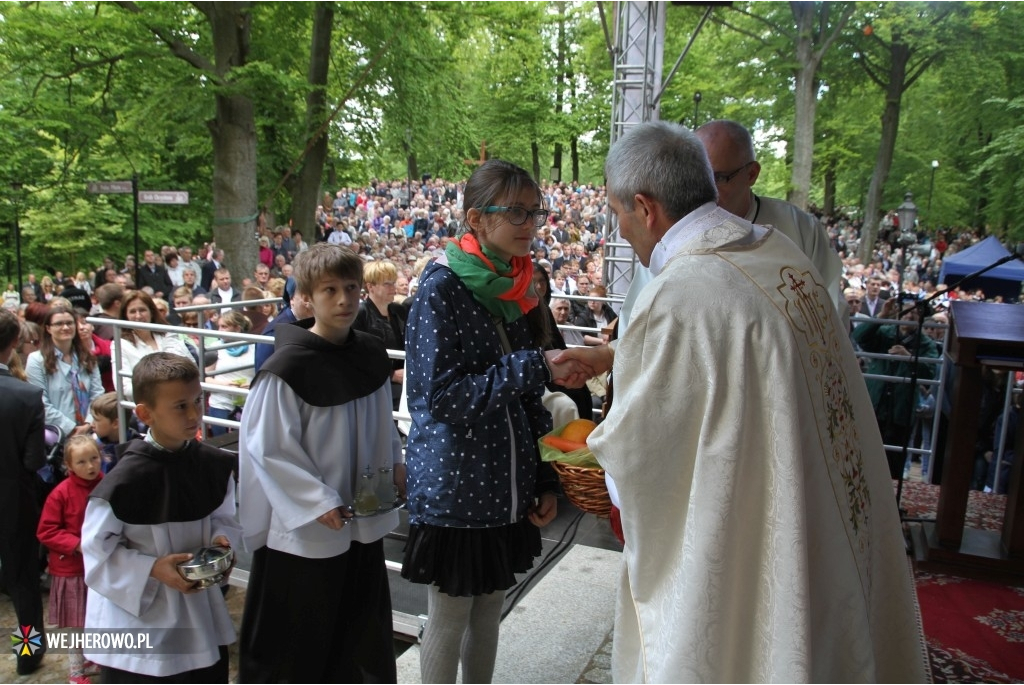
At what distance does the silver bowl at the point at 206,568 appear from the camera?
7.69ft

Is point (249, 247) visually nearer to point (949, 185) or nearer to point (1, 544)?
point (1, 544)

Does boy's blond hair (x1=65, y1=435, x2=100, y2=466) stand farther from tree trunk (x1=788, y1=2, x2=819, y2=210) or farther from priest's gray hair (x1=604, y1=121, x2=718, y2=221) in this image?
tree trunk (x1=788, y1=2, x2=819, y2=210)

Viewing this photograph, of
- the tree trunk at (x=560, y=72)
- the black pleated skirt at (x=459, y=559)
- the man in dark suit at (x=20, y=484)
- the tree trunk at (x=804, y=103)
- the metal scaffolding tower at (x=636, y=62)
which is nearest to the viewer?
the black pleated skirt at (x=459, y=559)

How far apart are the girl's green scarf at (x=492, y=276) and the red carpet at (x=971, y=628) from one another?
2.38m

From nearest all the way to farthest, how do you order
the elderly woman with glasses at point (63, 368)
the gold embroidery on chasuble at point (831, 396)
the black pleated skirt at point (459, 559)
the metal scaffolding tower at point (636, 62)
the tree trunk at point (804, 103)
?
the gold embroidery on chasuble at point (831, 396) → the black pleated skirt at point (459, 559) → the elderly woman with glasses at point (63, 368) → the metal scaffolding tower at point (636, 62) → the tree trunk at point (804, 103)

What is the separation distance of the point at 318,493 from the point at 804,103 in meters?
19.0

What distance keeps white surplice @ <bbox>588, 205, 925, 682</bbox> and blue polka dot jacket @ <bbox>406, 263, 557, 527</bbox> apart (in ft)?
1.63

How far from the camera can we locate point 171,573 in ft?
7.71

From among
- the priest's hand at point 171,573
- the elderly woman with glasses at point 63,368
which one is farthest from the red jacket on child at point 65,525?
the priest's hand at point 171,573

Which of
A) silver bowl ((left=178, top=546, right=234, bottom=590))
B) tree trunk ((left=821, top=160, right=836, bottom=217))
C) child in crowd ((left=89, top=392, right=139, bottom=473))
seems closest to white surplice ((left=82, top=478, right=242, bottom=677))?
silver bowl ((left=178, top=546, right=234, bottom=590))

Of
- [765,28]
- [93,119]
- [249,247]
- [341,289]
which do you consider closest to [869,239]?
[765,28]

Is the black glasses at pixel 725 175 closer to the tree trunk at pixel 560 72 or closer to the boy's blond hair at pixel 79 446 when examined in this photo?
the boy's blond hair at pixel 79 446

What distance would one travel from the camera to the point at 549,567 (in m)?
4.14

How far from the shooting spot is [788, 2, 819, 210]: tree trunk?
18359 mm
